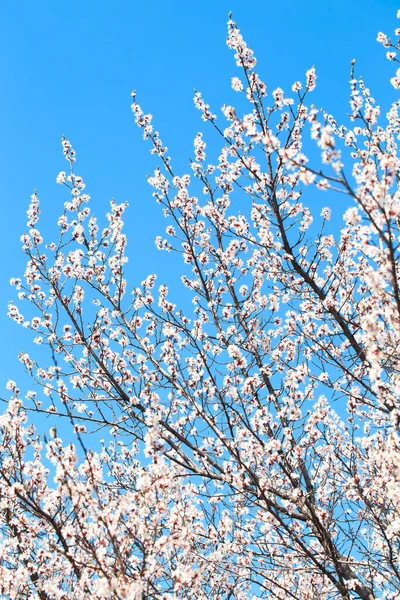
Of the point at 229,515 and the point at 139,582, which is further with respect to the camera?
the point at 229,515

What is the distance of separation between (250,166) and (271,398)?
319 centimetres

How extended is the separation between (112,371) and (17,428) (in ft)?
5.52

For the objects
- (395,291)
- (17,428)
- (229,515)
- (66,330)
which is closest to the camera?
(395,291)

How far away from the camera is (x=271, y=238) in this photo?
713cm

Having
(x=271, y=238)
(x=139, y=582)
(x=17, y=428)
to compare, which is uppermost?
(x=271, y=238)

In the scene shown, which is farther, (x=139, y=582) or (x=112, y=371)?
(x=112, y=371)

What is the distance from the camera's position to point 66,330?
23.3ft

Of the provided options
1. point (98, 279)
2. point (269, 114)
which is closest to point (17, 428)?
point (98, 279)

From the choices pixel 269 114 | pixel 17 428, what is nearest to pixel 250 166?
pixel 269 114

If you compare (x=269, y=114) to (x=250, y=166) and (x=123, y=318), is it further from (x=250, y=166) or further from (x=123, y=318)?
(x=123, y=318)

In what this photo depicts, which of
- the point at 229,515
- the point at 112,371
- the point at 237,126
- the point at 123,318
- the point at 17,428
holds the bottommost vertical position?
the point at 17,428

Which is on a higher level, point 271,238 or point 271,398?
point 271,238

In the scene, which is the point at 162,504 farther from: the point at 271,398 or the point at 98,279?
the point at 98,279

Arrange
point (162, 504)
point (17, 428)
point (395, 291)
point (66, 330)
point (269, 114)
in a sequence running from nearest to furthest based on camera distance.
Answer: point (395, 291) < point (162, 504) < point (17, 428) < point (269, 114) < point (66, 330)
